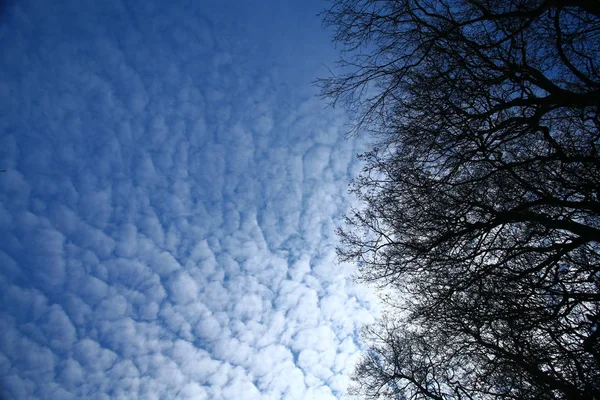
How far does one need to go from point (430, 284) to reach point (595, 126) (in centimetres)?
323

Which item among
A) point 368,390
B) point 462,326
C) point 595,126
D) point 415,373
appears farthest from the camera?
point 368,390

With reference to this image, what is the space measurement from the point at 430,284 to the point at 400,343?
4.45 m

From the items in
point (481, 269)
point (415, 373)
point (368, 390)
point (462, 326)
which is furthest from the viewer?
point (368, 390)

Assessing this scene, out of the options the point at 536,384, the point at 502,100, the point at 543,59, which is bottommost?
the point at 536,384

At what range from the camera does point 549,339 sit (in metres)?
4.30

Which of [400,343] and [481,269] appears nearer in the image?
[481,269]

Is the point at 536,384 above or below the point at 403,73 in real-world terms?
below

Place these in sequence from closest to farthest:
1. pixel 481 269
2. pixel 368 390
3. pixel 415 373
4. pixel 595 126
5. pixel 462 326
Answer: pixel 595 126
pixel 481 269
pixel 462 326
pixel 415 373
pixel 368 390

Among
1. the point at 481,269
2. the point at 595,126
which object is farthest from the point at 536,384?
the point at 595,126

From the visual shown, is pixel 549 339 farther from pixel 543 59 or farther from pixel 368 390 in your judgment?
pixel 368 390

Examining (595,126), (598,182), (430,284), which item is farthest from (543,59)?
(430,284)

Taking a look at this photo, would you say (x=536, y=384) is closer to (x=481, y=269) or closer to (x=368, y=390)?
(x=481, y=269)

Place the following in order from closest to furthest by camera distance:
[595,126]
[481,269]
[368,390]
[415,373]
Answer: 1. [595,126]
2. [481,269]
3. [415,373]
4. [368,390]

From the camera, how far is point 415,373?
800cm
